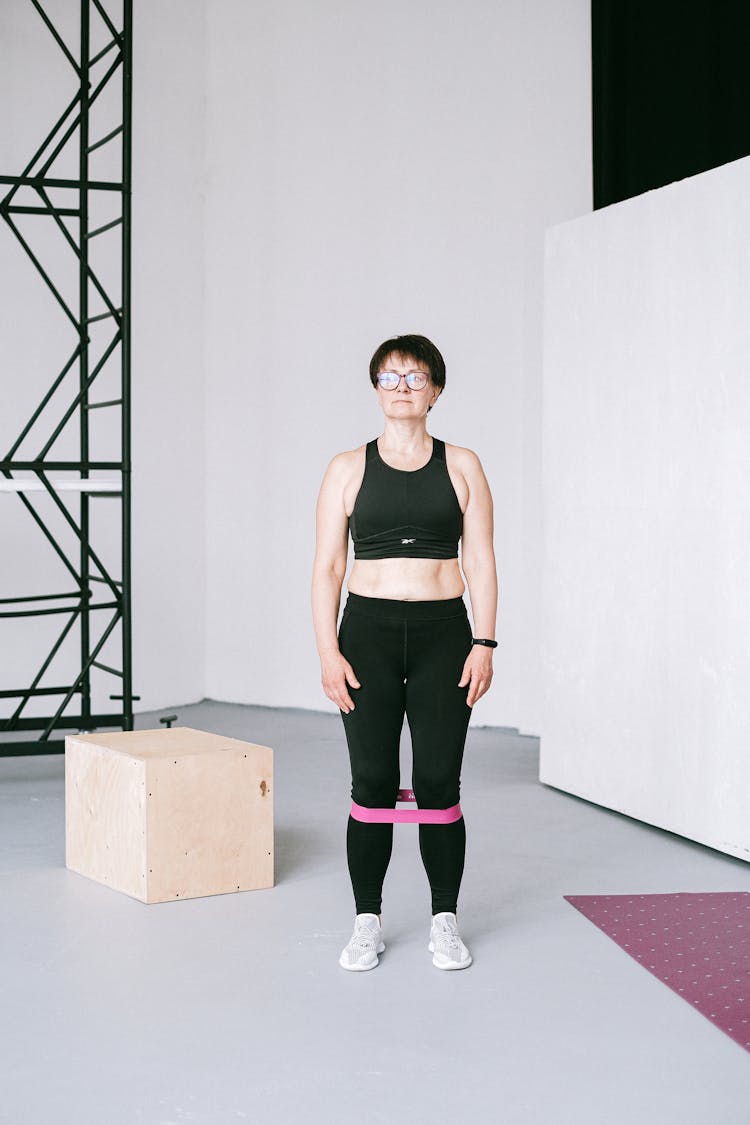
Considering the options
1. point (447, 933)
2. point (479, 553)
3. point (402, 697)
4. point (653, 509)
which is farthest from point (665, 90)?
point (447, 933)

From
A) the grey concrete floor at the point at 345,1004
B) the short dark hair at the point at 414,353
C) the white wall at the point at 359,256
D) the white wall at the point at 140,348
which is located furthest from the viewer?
the white wall at the point at 140,348

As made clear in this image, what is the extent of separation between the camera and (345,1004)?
2.72 meters

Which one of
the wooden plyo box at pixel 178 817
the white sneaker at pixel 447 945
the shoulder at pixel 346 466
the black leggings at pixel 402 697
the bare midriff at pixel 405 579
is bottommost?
the white sneaker at pixel 447 945

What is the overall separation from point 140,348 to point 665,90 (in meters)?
2.96

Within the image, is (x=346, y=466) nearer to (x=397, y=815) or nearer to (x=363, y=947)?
(x=397, y=815)

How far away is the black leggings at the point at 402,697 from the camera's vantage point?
2920 millimetres

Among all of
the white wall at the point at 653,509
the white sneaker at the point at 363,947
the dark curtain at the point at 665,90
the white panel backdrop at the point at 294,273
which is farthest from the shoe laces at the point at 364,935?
the dark curtain at the point at 665,90

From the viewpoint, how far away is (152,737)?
3.87m

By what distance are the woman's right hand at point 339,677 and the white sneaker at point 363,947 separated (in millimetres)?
522

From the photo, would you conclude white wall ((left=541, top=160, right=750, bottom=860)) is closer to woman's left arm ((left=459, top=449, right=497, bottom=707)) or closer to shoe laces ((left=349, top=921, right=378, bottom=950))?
woman's left arm ((left=459, top=449, right=497, bottom=707))

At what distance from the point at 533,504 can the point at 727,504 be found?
85.1 inches

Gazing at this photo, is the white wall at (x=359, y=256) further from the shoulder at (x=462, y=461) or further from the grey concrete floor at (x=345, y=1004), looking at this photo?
the shoulder at (x=462, y=461)

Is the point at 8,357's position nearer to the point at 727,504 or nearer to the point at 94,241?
the point at 94,241

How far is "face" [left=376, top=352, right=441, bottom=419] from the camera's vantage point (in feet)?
9.53
